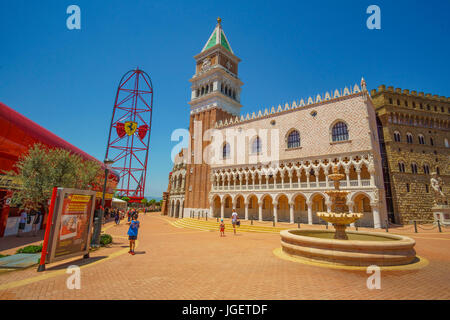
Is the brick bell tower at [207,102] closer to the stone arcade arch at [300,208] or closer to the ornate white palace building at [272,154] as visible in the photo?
the ornate white palace building at [272,154]

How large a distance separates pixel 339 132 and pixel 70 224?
28.8 m

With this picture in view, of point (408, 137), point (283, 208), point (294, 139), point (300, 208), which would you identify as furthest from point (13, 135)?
point (408, 137)

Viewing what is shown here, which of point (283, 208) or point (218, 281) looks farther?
point (283, 208)

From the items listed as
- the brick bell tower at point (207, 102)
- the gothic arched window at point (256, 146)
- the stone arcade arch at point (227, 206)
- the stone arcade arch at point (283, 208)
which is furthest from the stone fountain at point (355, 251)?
the brick bell tower at point (207, 102)

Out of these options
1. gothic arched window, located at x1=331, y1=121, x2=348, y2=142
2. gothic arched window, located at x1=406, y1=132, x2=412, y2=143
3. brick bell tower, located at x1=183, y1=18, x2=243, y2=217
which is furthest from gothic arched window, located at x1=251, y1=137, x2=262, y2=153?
gothic arched window, located at x1=406, y1=132, x2=412, y2=143

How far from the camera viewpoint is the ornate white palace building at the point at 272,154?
25.2 metres

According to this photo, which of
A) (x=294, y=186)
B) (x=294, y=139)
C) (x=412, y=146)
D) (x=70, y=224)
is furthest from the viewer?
(x=412, y=146)

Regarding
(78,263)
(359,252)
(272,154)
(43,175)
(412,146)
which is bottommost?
(78,263)

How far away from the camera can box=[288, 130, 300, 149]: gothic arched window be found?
99.5 ft

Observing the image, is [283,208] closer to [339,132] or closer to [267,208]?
[267,208]

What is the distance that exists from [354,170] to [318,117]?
8.35m

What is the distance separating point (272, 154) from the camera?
1243 inches

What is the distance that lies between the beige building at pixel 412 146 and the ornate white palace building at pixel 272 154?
7554 mm

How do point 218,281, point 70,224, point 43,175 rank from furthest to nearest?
point 43,175, point 70,224, point 218,281
